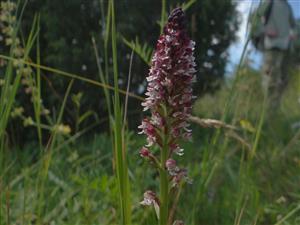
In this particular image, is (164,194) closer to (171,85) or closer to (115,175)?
(171,85)

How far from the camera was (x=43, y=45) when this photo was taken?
6.53 m

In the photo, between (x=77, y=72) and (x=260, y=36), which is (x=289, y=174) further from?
(x=260, y=36)

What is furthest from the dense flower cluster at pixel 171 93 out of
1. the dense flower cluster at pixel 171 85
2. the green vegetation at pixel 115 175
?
the green vegetation at pixel 115 175

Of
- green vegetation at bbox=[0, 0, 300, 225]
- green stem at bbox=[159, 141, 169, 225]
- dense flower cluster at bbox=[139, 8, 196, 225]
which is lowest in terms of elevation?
green vegetation at bbox=[0, 0, 300, 225]

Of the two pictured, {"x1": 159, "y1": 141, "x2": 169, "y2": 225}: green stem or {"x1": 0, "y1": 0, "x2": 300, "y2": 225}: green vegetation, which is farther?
{"x1": 0, "y1": 0, "x2": 300, "y2": 225}: green vegetation

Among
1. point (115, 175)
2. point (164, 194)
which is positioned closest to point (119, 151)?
point (164, 194)

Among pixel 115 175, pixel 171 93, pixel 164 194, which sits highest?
pixel 171 93

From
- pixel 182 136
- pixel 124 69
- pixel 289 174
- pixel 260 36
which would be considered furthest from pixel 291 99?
pixel 182 136

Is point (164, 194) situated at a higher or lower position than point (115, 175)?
higher

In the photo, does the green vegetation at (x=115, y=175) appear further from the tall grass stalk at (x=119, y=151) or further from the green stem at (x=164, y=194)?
the green stem at (x=164, y=194)

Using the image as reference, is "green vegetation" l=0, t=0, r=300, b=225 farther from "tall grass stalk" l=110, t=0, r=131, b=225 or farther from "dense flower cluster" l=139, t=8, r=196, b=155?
"dense flower cluster" l=139, t=8, r=196, b=155

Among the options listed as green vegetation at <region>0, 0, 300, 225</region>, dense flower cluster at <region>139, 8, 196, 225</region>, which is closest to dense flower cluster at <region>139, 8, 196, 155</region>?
dense flower cluster at <region>139, 8, 196, 225</region>

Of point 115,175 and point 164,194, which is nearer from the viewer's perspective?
point 164,194

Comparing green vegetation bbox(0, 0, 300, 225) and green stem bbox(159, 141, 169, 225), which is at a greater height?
green stem bbox(159, 141, 169, 225)
